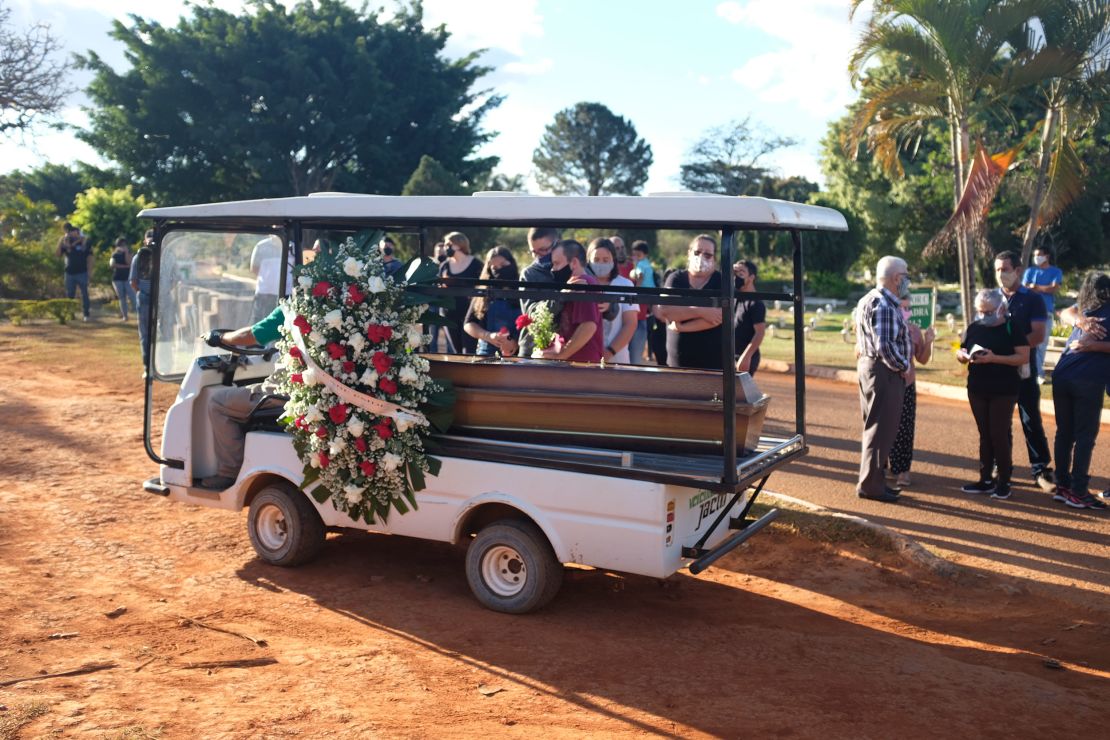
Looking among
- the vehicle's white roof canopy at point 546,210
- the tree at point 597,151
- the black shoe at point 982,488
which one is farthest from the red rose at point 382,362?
the tree at point 597,151

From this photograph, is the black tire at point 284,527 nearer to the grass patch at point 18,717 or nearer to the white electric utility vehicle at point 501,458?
the white electric utility vehicle at point 501,458

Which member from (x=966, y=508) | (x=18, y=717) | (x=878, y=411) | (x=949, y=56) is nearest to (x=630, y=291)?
(x=878, y=411)

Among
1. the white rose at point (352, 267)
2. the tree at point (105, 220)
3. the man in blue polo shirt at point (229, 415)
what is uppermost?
the tree at point (105, 220)

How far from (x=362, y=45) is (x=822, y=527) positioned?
3556cm

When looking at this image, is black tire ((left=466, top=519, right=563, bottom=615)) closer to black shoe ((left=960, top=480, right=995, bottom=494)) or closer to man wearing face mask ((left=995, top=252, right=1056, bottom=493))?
black shoe ((left=960, top=480, right=995, bottom=494))

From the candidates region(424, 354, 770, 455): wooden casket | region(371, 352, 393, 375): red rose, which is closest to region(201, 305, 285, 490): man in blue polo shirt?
region(371, 352, 393, 375): red rose

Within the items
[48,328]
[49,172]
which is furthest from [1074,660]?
[49,172]

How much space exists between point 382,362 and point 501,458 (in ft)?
2.84

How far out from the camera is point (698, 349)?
26.8 ft

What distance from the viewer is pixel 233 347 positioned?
6.79 m

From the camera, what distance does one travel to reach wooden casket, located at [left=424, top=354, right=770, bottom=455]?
213 inches

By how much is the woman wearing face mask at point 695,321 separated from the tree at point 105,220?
969 inches

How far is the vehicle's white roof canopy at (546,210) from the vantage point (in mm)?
4930

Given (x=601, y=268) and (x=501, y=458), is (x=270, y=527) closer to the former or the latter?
(x=501, y=458)
